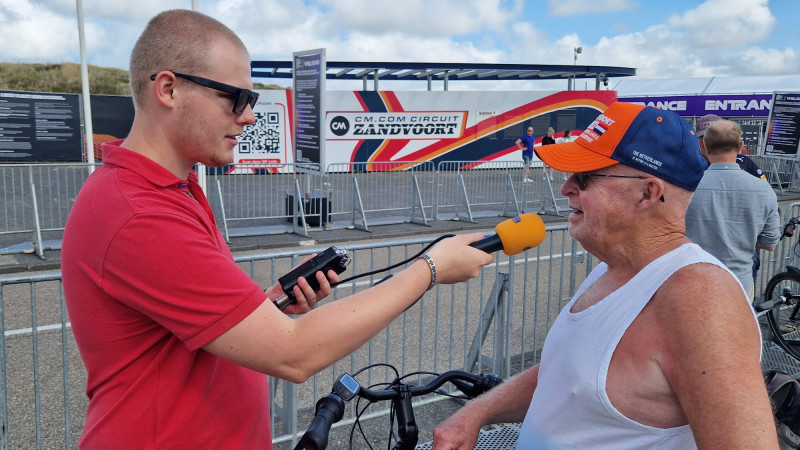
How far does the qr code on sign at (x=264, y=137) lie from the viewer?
2165 centimetres

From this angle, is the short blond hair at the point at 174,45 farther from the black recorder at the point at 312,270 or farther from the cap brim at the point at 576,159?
the cap brim at the point at 576,159

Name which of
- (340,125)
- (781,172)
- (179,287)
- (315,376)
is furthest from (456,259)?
(781,172)

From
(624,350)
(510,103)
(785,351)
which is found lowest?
(785,351)

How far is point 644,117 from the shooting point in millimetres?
1858

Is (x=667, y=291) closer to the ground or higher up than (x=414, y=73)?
closer to the ground

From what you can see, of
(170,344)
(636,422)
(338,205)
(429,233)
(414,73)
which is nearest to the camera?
(170,344)

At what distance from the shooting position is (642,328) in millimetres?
1655

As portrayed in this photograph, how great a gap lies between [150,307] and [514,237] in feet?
3.38

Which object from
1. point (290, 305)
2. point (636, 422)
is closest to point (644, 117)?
point (636, 422)

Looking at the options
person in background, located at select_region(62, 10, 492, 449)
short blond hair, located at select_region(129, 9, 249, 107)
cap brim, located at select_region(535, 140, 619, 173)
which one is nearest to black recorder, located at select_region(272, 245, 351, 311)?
person in background, located at select_region(62, 10, 492, 449)

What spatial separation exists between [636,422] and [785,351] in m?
5.36

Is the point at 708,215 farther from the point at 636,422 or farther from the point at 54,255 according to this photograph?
the point at 54,255

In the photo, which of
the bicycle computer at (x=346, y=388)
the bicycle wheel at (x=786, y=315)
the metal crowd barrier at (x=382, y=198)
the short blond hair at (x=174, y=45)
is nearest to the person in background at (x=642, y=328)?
the bicycle computer at (x=346, y=388)

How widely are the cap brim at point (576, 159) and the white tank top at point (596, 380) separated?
330 millimetres
